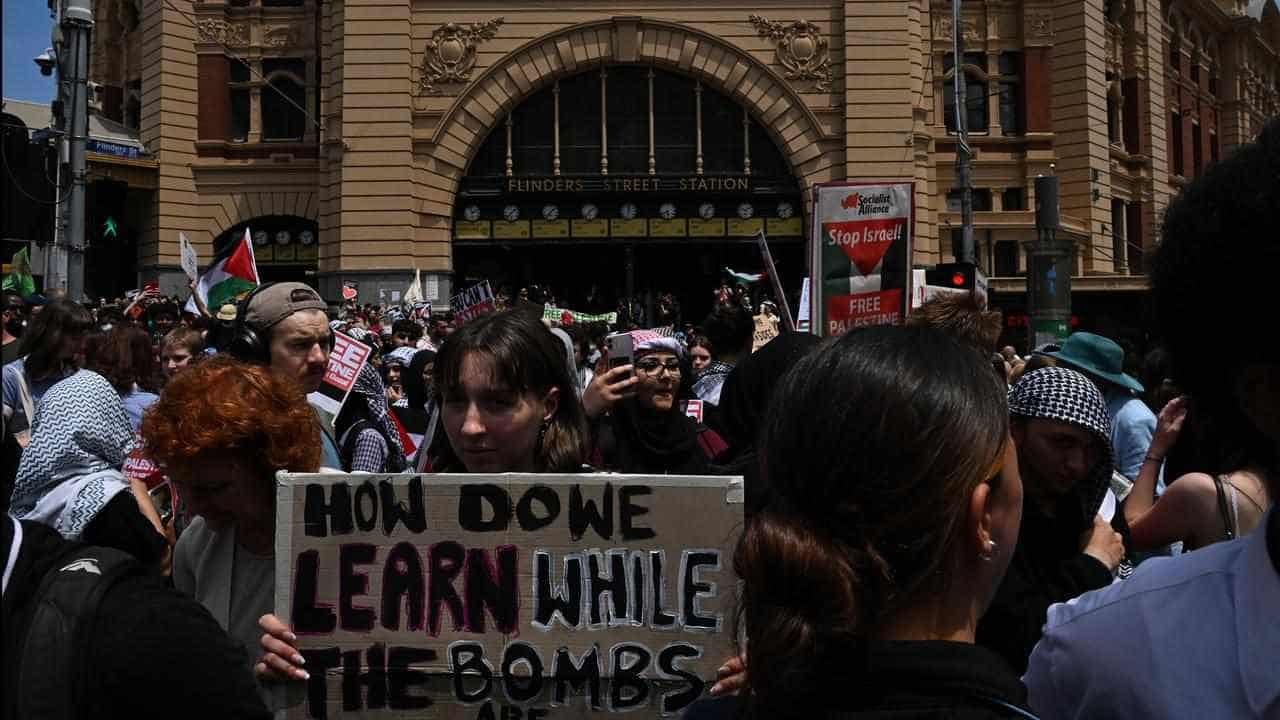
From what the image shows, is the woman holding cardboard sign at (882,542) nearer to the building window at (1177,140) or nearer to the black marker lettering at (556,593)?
the black marker lettering at (556,593)

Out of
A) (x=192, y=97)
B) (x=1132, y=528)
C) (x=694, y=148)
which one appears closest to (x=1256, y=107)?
(x=694, y=148)

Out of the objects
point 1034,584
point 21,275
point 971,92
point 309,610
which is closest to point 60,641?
point 309,610

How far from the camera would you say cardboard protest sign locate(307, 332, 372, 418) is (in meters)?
4.95

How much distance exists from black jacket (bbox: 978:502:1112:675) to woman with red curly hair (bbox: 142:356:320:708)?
6.24 feet

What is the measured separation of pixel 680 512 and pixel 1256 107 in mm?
62895

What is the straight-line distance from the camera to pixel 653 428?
5344 millimetres

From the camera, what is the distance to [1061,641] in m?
1.67

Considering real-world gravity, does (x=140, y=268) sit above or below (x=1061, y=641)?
above

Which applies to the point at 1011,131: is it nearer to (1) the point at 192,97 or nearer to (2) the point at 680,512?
(1) the point at 192,97

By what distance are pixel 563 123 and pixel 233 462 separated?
3166 centimetres

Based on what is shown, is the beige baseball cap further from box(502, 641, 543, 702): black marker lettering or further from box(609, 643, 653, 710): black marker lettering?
box(609, 643, 653, 710): black marker lettering

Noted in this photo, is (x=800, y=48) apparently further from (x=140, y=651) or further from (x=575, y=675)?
(x=140, y=651)

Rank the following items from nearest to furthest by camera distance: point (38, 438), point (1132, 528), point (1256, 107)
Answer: point (1132, 528)
point (38, 438)
point (1256, 107)

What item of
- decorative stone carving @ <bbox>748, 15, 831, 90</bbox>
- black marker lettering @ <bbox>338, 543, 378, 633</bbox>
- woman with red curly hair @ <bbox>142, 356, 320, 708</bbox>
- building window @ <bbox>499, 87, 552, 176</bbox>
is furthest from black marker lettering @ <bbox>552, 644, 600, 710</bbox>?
decorative stone carving @ <bbox>748, 15, 831, 90</bbox>
